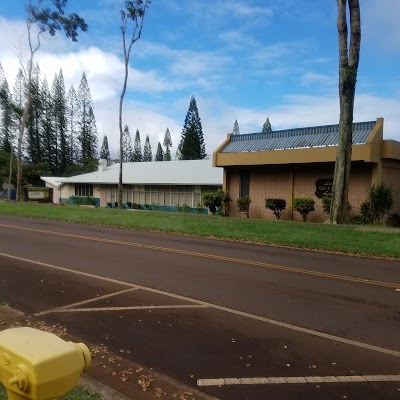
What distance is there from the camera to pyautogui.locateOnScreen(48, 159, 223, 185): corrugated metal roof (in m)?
36.1

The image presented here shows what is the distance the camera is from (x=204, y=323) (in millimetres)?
6023

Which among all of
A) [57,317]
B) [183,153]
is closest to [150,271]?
[57,317]

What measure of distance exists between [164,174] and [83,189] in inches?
462

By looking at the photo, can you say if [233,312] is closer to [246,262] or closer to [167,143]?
[246,262]

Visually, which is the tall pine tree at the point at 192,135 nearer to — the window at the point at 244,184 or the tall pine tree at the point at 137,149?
the tall pine tree at the point at 137,149

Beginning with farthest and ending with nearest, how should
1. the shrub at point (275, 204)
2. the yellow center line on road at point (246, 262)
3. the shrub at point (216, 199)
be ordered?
the shrub at point (216, 199)
the shrub at point (275, 204)
the yellow center line on road at point (246, 262)

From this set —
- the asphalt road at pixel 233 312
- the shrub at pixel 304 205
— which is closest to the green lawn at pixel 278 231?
the asphalt road at pixel 233 312

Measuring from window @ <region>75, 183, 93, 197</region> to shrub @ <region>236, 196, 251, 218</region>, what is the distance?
2360cm

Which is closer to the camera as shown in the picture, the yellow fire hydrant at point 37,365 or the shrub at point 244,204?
the yellow fire hydrant at point 37,365

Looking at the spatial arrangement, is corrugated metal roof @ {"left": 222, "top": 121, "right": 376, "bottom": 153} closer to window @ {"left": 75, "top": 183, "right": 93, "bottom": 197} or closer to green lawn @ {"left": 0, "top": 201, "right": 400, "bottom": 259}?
green lawn @ {"left": 0, "top": 201, "right": 400, "bottom": 259}

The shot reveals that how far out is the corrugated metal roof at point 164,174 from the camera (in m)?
36.1

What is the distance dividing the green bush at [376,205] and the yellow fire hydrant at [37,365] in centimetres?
2169

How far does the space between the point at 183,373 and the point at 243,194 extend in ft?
78.4

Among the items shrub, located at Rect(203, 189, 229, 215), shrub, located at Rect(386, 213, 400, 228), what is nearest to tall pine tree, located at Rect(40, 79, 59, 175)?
shrub, located at Rect(203, 189, 229, 215)
